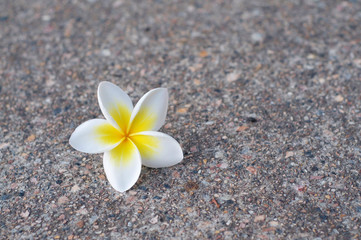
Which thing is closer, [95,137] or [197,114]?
[95,137]

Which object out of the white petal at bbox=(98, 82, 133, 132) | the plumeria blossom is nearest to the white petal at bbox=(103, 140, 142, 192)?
the plumeria blossom

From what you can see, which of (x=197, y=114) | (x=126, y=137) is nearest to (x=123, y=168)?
(x=126, y=137)

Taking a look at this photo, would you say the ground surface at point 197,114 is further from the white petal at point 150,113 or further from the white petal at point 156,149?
the white petal at point 150,113

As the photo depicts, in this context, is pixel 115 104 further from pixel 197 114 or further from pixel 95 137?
pixel 197 114

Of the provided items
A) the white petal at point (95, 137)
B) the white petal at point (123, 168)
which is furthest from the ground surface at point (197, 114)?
the white petal at point (95, 137)

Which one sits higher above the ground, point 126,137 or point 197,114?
point 126,137
